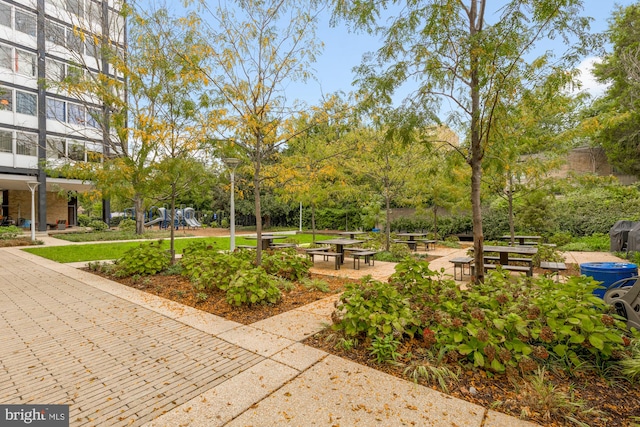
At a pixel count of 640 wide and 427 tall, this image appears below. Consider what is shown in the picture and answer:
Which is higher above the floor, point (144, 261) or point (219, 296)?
point (144, 261)

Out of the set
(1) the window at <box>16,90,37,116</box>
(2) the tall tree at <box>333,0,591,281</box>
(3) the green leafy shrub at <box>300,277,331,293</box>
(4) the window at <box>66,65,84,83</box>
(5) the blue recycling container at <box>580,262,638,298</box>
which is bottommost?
(3) the green leafy shrub at <box>300,277,331,293</box>

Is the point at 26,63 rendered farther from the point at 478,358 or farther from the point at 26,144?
the point at 478,358

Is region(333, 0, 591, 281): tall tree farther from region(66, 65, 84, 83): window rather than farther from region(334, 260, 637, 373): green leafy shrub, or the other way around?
region(66, 65, 84, 83): window

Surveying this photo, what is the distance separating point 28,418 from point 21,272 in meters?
8.25

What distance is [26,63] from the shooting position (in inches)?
784

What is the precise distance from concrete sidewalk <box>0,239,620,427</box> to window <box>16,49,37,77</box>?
22462 mm

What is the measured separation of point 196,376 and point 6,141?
24725 millimetres

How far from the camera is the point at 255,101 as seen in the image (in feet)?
21.6

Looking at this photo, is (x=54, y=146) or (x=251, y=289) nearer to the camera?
(x=251, y=289)

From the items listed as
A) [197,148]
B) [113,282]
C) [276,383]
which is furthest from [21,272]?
[276,383]

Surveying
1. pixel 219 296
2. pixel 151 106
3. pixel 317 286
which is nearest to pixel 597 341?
pixel 317 286

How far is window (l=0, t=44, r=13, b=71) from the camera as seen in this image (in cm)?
1903

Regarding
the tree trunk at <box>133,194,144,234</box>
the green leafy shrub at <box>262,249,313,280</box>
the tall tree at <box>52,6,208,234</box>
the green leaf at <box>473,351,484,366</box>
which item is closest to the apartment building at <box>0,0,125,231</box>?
the tree trunk at <box>133,194,144,234</box>

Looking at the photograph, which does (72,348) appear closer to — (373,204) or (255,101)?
(255,101)
